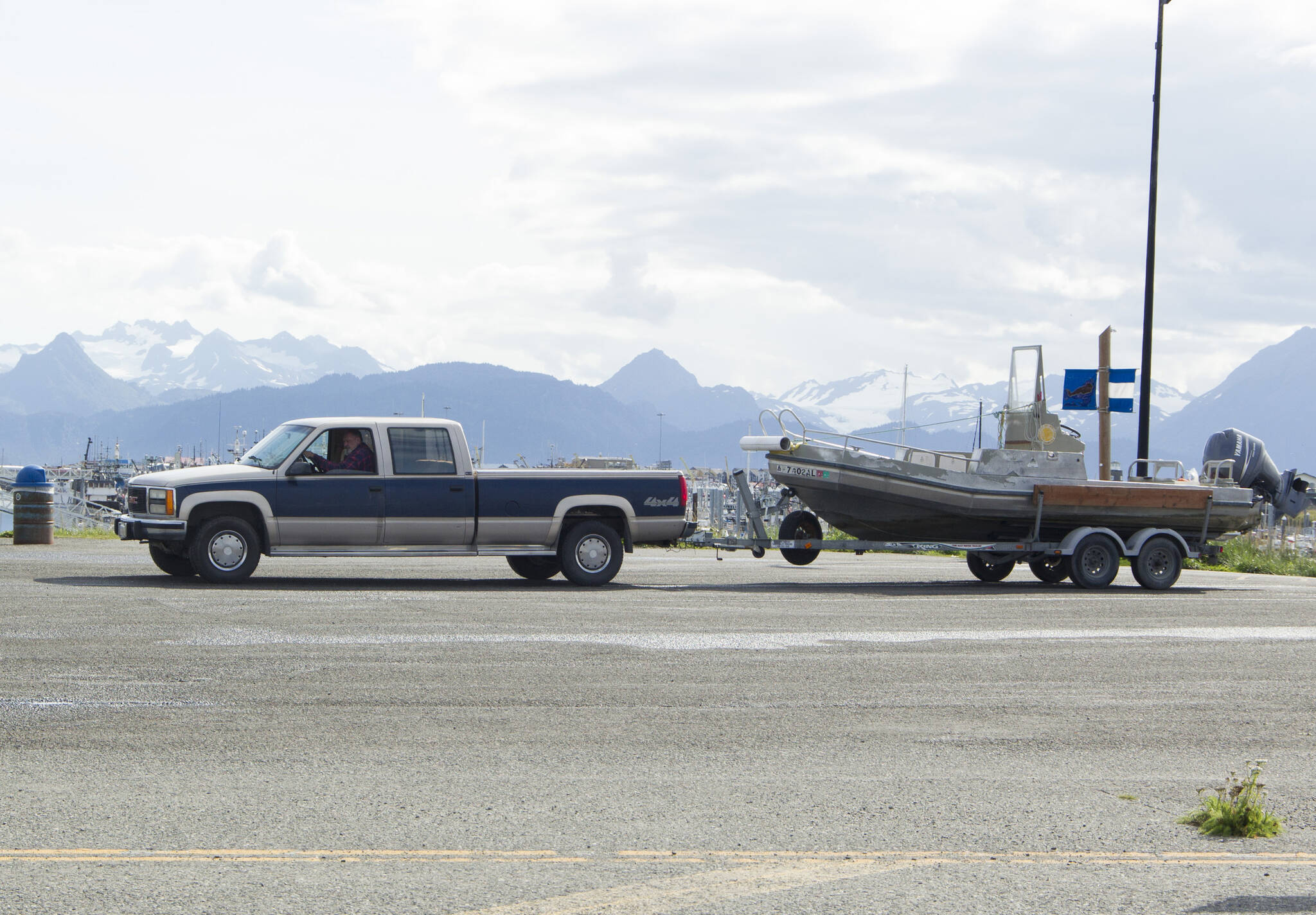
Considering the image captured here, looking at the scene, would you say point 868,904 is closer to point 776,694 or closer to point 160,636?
point 776,694

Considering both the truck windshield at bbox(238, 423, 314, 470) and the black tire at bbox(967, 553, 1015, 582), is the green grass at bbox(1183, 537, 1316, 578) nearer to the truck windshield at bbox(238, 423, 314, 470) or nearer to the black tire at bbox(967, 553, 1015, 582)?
the black tire at bbox(967, 553, 1015, 582)

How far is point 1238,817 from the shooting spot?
6.15 meters

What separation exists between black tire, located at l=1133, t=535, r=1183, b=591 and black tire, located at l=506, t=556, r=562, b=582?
325 inches

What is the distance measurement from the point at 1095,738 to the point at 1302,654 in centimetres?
486

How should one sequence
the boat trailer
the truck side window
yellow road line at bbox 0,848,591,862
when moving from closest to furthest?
yellow road line at bbox 0,848,591,862
the truck side window
the boat trailer

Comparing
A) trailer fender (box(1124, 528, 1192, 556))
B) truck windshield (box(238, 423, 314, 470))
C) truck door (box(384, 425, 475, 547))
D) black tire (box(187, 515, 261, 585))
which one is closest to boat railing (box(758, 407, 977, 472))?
trailer fender (box(1124, 528, 1192, 556))

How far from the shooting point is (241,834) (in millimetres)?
5836

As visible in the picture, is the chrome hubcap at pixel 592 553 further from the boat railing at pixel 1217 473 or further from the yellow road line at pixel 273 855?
the yellow road line at pixel 273 855

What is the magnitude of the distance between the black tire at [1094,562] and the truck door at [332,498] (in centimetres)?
965

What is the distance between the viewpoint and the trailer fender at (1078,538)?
18531 mm

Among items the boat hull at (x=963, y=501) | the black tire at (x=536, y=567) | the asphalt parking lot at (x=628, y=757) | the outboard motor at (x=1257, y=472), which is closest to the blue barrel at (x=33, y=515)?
the asphalt parking lot at (x=628, y=757)

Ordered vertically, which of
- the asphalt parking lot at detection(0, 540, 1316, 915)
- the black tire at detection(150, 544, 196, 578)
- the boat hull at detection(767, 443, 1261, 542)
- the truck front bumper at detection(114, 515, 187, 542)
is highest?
the boat hull at detection(767, 443, 1261, 542)

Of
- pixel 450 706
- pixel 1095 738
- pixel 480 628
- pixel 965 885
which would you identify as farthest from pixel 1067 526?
pixel 965 885

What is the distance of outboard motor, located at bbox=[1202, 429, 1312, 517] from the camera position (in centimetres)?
2231
